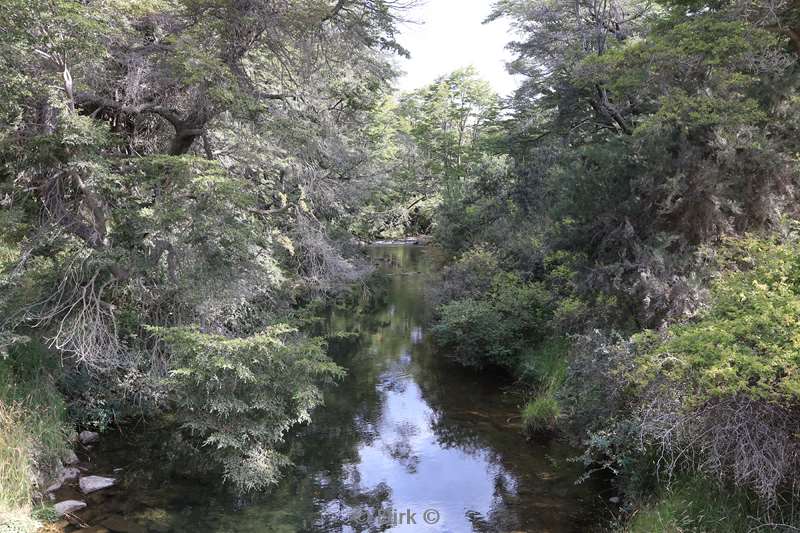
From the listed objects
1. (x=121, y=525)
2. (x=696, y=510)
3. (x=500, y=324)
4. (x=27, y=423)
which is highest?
(x=500, y=324)

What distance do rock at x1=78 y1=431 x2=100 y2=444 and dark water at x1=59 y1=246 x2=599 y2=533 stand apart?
15 cm

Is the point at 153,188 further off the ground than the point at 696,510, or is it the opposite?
the point at 153,188

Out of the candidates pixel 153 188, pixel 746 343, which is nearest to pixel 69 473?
pixel 153 188

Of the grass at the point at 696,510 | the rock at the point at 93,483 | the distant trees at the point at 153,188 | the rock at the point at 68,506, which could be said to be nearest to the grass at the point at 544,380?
the grass at the point at 696,510

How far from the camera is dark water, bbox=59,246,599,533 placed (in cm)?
695

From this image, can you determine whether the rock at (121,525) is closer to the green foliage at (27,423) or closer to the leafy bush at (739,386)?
the green foliage at (27,423)

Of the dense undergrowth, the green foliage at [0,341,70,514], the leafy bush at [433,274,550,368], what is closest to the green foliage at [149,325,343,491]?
the green foliage at [0,341,70,514]

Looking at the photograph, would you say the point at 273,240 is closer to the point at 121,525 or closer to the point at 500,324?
the point at 500,324

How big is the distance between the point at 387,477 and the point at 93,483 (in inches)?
159

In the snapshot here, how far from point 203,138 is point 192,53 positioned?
2.50 meters

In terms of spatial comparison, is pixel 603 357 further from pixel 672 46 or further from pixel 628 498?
pixel 672 46

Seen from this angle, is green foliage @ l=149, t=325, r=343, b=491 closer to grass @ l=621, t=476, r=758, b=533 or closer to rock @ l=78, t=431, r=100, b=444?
rock @ l=78, t=431, r=100, b=444

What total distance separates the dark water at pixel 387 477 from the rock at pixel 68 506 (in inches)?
4.7

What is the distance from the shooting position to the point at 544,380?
10719 mm
